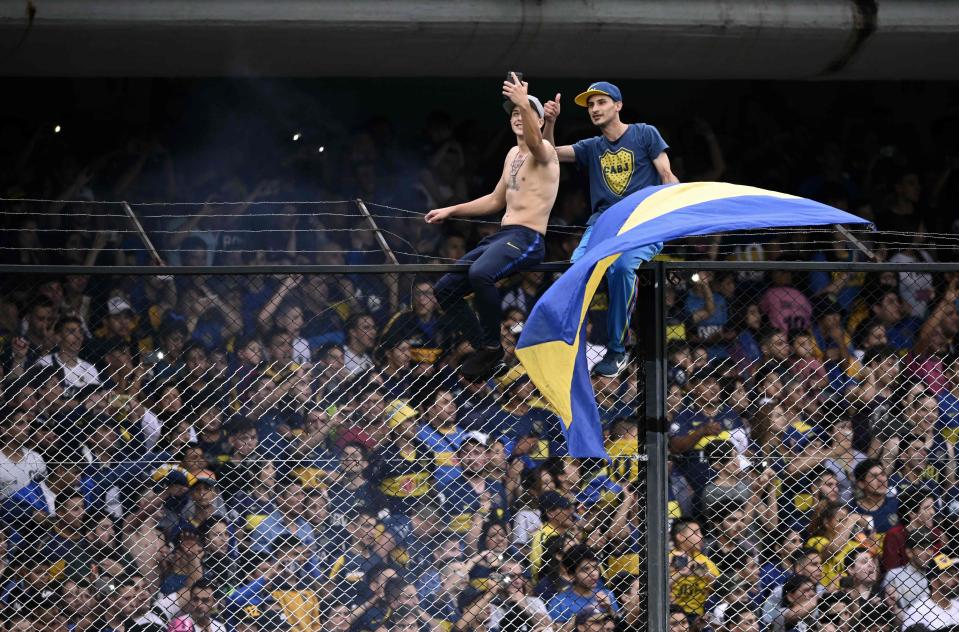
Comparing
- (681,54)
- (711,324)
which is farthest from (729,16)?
(711,324)

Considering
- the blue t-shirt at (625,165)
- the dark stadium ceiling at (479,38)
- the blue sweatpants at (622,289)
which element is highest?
the dark stadium ceiling at (479,38)

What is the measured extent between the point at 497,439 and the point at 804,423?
2.01m

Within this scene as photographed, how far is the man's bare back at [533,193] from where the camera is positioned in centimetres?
719

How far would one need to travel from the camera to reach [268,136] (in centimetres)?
1154

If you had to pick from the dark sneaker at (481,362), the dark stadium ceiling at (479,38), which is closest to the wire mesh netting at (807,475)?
the dark sneaker at (481,362)

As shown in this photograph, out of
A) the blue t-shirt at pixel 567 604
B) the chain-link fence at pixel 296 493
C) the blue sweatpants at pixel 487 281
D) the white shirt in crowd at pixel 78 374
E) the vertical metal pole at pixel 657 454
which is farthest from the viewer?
the blue t-shirt at pixel 567 604

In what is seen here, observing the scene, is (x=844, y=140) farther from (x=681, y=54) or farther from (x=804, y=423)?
(x=804, y=423)

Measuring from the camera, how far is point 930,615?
829cm

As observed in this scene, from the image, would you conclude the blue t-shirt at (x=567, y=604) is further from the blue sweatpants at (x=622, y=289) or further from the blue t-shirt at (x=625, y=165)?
the blue t-shirt at (x=625, y=165)

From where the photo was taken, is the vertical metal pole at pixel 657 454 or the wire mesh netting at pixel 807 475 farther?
the wire mesh netting at pixel 807 475

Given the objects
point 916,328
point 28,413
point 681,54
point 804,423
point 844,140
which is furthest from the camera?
point 844,140

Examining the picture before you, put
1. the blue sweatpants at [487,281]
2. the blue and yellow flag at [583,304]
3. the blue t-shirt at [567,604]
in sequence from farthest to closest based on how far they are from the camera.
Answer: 1. the blue t-shirt at [567,604]
2. the blue sweatpants at [487,281]
3. the blue and yellow flag at [583,304]

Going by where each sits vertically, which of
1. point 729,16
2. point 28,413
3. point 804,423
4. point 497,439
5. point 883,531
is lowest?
point 883,531

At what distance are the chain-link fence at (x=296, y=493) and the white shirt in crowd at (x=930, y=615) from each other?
195 cm
